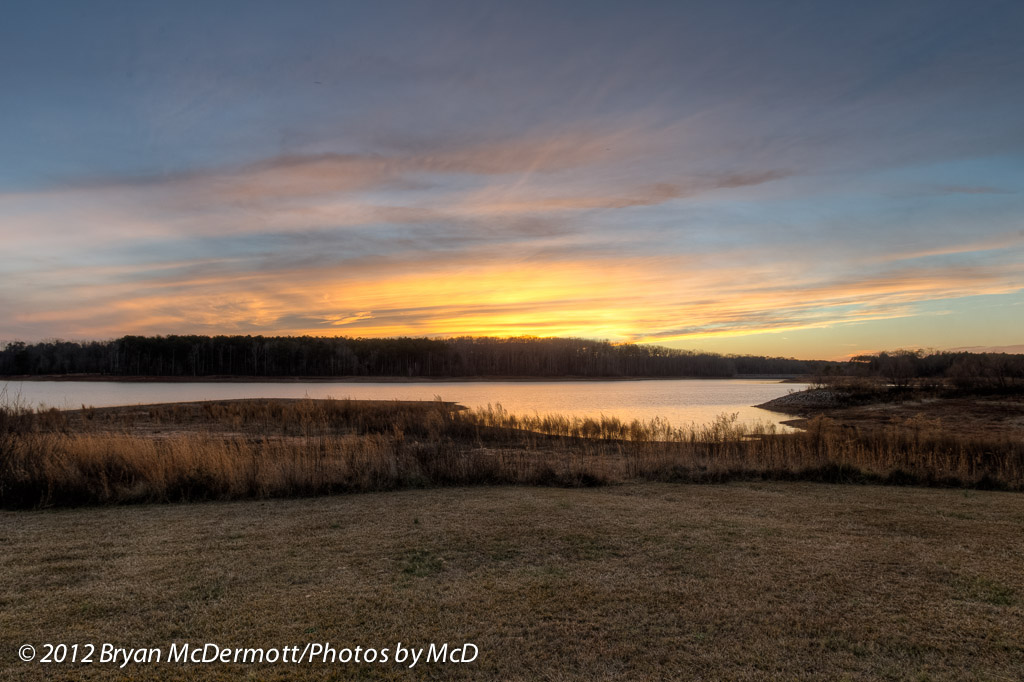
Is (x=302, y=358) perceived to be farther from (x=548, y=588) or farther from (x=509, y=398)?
(x=548, y=588)

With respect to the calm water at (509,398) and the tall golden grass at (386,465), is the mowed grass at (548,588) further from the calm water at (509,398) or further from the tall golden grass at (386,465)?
the calm water at (509,398)

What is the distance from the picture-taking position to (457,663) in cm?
415

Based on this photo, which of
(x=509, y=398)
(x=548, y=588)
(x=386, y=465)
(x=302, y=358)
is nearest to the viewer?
(x=548, y=588)

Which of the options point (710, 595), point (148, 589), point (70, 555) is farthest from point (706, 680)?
point (70, 555)

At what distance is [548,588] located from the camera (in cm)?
546

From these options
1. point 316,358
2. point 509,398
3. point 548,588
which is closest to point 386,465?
point 548,588

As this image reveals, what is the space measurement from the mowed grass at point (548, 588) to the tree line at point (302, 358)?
100 meters

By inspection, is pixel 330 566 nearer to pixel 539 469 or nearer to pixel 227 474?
pixel 227 474

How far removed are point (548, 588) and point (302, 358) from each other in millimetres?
106891

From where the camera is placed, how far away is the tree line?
324ft

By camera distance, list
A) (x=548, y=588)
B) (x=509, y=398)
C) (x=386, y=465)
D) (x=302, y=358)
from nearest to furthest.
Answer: (x=548, y=588), (x=386, y=465), (x=509, y=398), (x=302, y=358)

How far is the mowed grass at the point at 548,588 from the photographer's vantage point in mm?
4133

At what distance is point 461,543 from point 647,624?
2.84 meters

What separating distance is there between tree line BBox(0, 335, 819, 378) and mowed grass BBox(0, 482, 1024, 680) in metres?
100
